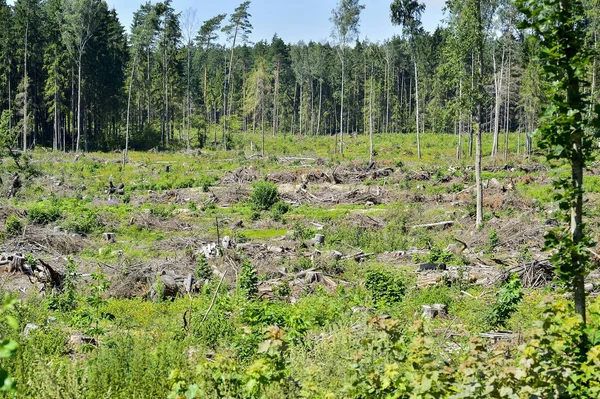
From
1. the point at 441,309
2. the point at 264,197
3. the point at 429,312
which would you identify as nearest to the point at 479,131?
the point at 264,197

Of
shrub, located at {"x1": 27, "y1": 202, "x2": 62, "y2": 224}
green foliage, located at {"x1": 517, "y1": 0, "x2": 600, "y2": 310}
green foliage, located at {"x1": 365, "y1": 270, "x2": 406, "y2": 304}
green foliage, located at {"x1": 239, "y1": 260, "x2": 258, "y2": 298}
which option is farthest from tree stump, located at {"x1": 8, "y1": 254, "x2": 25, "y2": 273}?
green foliage, located at {"x1": 517, "y1": 0, "x2": 600, "y2": 310}

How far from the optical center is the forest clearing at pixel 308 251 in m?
4.73

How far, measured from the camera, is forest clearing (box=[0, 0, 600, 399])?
15.5ft

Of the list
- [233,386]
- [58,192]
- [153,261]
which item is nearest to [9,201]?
[58,192]

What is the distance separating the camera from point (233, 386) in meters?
4.98

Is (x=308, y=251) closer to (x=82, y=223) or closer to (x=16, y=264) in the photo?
(x=16, y=264)

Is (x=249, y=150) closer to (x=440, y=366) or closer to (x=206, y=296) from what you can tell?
(x=206, y=296)

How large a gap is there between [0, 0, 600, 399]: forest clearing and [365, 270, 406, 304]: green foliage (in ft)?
0.24

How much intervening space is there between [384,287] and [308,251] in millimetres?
5047

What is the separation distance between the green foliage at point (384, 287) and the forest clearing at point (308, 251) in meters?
0.07

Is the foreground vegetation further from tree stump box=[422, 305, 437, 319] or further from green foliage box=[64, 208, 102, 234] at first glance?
tree stump box=[422, 305, 437, 319]

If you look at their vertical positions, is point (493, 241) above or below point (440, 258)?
above

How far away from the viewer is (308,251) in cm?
1691

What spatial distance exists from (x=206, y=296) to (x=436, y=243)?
8915 mm
